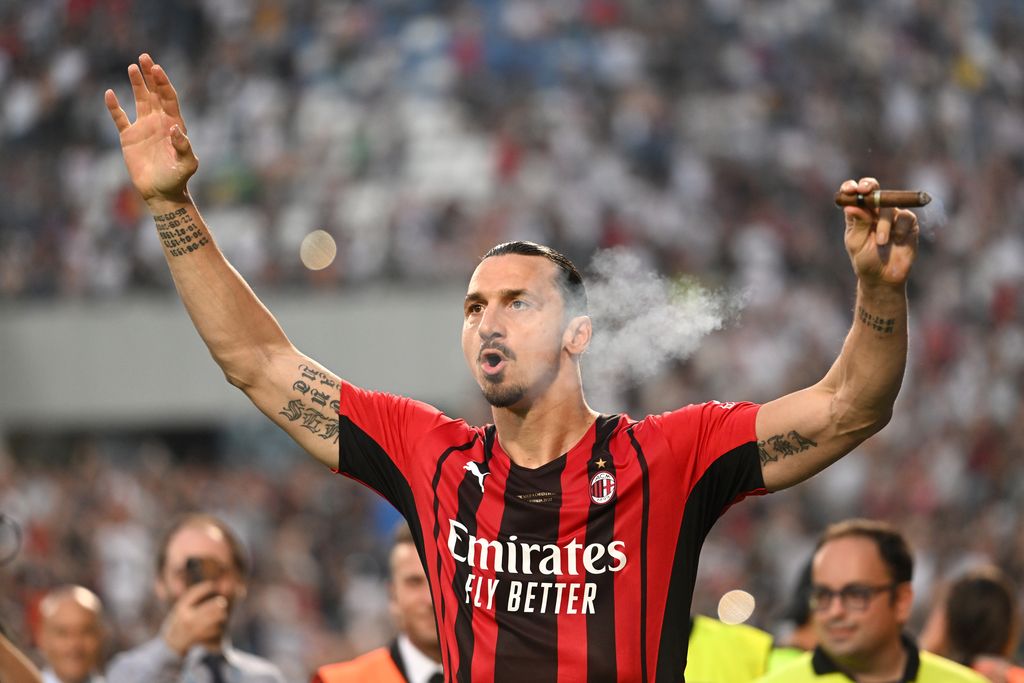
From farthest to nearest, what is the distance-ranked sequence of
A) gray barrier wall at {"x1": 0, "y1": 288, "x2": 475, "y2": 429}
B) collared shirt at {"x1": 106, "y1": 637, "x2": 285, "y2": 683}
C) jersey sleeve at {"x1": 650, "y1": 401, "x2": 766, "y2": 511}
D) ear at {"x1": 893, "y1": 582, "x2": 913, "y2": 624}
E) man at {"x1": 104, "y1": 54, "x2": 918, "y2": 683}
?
1. gray barrier wall at {"x1": 0, "y1": 288, "x2": 475, "y2": 429}
2. collared shirt at {"x1": 106, "y1": 637, "x2": 285, "y2": 683}
3. ear at {"x1": 893, "y1": 582, "x2": 913, "y2": 624}
4. jersey sleeve at {"x1": 650, "y1": 401, "x2": 766, "y2": 511}
5. man at {"x1": 104, "y1": 54, "x2": 918, "y2": 683}

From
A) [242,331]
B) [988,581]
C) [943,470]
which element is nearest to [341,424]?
[242,331]

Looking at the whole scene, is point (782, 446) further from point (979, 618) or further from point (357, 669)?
point (979, 618)

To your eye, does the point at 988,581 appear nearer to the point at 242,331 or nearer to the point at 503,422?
the point at 503,422

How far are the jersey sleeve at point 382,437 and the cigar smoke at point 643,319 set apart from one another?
502 millimetres

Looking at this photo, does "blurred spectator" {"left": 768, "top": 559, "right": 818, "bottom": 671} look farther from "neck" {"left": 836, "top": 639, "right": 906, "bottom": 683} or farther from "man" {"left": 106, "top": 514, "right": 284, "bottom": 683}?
"man" {"left": 106, "top": 514, "right": 284, "bottom": 683}

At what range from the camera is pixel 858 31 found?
16.7m

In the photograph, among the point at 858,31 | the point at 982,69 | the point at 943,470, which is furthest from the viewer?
the point at 858,31

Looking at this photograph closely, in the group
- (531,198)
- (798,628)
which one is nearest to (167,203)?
(798,628)

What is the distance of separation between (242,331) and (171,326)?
13495 millimetres

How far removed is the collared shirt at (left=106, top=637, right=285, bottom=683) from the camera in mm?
5203

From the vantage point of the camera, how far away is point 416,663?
17.0 feet

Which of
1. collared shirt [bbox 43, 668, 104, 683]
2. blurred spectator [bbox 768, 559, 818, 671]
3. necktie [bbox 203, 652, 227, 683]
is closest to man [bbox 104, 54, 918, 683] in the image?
necktie [bbox 203, 652, 227, 683]

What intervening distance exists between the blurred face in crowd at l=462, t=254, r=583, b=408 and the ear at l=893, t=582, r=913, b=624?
1.77 meters

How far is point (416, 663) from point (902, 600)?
5.11 feet
